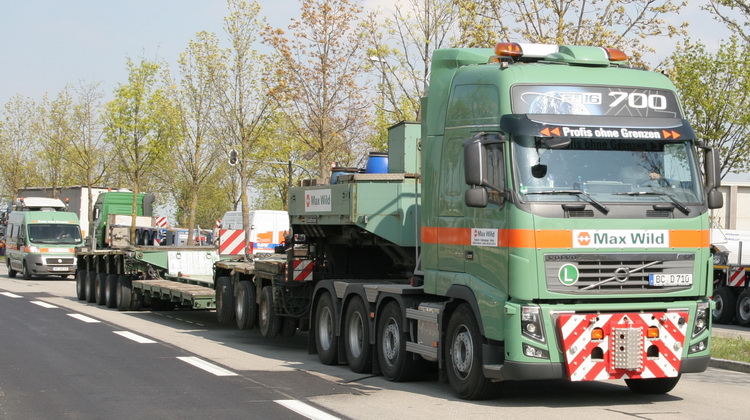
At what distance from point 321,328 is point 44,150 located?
5257cm

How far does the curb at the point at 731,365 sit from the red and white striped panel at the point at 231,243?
1055 centimetres

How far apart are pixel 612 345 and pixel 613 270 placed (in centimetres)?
69

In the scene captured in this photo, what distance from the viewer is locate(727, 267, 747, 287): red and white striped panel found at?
73.4 feet

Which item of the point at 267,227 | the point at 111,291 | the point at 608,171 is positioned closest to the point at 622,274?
the point at 608,171

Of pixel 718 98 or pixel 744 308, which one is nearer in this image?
pixel 744 308

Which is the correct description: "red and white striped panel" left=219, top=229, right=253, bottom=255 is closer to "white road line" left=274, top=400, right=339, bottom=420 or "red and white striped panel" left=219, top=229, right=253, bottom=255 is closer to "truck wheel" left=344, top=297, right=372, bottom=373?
"truck wheel" left=344, top=297, right=372, bottom=373

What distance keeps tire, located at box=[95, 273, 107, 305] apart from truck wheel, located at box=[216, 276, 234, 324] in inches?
280

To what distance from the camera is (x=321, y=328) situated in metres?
13.8

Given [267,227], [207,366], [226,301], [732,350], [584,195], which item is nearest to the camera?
[584,195]

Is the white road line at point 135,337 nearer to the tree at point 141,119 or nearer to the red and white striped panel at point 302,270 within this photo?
the red and white striped panel at point 302,270

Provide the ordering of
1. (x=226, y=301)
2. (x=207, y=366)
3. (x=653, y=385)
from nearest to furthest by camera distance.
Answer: (x=653, y=385)
(x=207, y=366)
(x=226, y=301)

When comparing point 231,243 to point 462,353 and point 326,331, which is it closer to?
point 326,331

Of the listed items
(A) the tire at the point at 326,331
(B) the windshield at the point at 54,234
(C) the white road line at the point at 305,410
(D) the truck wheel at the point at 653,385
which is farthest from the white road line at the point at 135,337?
(B) the windshield at the point at 54,234

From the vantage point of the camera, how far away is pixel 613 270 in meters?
9.50
